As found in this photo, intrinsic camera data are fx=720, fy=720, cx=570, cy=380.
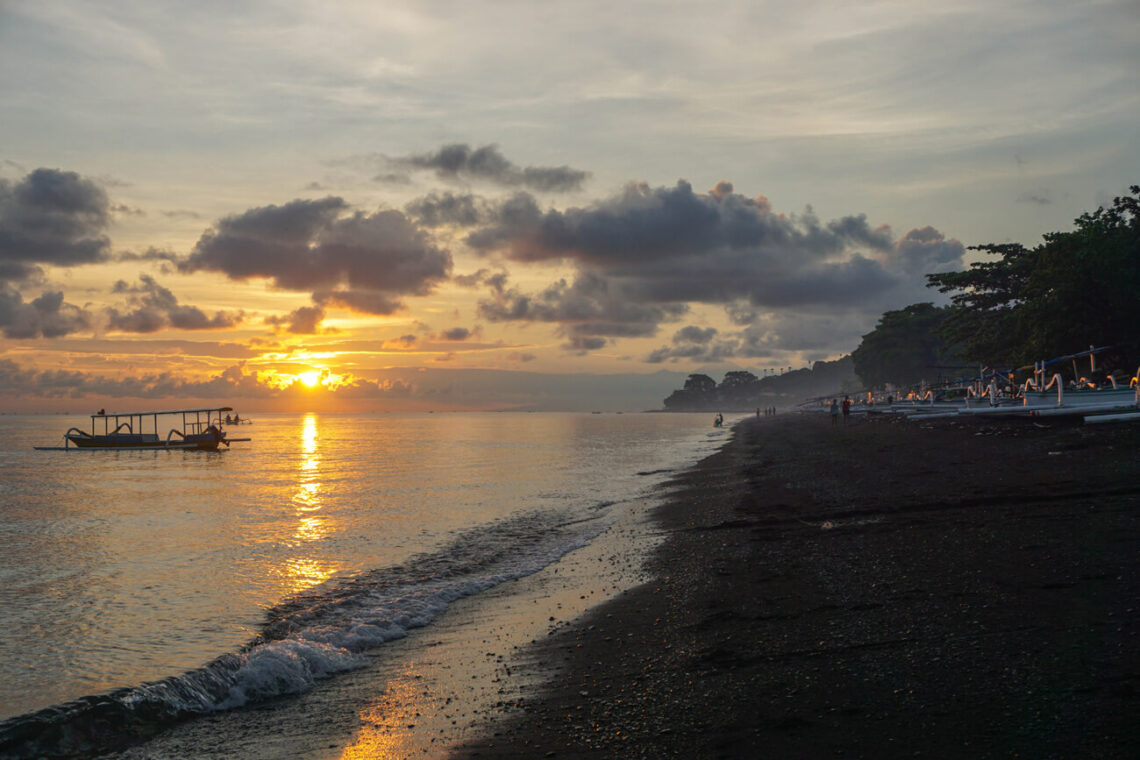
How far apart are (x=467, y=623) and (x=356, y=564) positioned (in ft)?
26.1

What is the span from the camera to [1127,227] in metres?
45.0

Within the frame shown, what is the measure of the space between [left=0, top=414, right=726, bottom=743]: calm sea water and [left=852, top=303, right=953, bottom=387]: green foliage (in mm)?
104009

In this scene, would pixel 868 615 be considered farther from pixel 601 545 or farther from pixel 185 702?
pixel 601 545

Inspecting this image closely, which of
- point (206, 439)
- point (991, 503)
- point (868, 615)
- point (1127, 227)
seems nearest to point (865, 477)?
point (991, 503)

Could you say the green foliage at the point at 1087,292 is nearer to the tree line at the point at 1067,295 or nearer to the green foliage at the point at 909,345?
the tree line at the point at 1067,295

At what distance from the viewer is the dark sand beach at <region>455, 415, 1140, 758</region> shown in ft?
19.2

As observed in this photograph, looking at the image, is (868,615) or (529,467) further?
(529,467)

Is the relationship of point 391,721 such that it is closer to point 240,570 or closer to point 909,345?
point 240,570

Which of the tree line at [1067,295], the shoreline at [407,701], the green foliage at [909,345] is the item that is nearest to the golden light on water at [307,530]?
the shoreline at [407,701]

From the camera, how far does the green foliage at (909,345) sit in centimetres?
13100

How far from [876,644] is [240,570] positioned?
16379mm

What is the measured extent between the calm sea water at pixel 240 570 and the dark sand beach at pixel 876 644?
421 cm

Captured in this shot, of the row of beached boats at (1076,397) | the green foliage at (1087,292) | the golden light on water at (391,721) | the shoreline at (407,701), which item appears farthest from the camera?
the green foliage at (1087,292)

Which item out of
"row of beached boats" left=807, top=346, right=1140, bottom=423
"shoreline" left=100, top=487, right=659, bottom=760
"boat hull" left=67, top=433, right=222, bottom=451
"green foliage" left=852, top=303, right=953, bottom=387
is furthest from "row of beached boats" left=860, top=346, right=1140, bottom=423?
"green foliage" left=852, top=303, right=953, bottom=387
